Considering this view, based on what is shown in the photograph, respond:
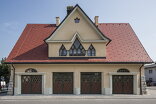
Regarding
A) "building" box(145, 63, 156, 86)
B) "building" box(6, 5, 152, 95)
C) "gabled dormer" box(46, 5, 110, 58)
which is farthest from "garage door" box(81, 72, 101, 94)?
"building" box(145, 63, 156, 86)

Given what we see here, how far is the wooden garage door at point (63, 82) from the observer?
22297 mm

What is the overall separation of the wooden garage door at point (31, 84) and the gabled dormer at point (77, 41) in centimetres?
320

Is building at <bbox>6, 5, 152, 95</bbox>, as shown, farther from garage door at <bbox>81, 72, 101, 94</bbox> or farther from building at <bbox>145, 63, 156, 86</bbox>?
building at <bbox>145, 63, 156, 86</bbox>

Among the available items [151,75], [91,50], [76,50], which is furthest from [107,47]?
[151,75]

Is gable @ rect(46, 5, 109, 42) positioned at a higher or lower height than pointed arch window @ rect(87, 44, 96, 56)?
higher

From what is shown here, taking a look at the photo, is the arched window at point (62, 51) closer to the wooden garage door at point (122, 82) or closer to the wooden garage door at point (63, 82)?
the wooden garage door at point (63, 82)

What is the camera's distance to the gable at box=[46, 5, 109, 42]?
2283 centimetres

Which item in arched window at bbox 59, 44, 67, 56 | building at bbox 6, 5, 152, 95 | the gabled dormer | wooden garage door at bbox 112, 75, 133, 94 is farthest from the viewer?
arched window at bbox 59, 44, 67, 56

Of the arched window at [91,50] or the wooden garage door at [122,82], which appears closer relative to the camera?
the wooden garage door at [122,82]

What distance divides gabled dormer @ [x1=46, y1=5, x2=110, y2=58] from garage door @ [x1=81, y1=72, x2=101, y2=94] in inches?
92.1

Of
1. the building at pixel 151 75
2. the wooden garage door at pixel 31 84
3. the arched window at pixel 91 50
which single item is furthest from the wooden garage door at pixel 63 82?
the building at pixel 151 75

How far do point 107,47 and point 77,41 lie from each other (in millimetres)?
4099

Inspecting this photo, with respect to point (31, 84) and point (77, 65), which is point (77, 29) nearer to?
point (77, 65)

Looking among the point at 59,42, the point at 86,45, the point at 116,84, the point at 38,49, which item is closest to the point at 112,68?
the point at 116,84
